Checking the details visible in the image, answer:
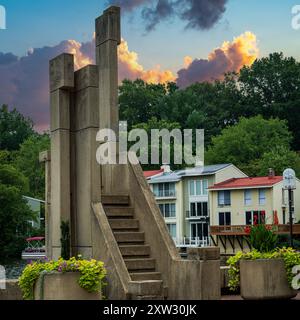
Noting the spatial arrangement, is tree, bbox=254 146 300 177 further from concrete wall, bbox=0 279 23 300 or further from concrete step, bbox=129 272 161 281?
concrete wall, bbox=0 279 23 300

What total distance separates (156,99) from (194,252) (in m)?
92.3

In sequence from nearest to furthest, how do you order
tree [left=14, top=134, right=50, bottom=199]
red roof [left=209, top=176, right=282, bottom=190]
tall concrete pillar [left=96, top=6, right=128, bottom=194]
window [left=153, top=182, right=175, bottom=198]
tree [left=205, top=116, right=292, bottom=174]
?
tall concrete pillar [left=96, top=6, right=128, bottom=194] → red roof [left=209, top=176, right=282, bottom=190] → window [left=153, top=182, right=175, bottom=198] → tree [left=205, top=116, right=292, bottom=174] → tree [left=14, top=134, right=50, bottom=199]

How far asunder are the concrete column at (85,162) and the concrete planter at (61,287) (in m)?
3.01

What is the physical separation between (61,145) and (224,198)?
63.0 metres

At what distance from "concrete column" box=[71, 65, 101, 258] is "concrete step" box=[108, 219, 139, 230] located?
0.63 m

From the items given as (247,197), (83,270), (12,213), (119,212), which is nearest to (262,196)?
(247,197)

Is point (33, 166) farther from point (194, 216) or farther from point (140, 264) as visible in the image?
point (140, 264)

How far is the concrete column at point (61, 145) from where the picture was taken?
16359 millimetres

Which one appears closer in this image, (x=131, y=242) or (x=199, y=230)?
(x=131, y=242)

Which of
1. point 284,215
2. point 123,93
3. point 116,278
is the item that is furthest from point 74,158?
point 123,93

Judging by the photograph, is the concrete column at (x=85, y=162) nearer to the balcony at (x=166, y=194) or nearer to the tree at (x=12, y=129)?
the balcony at (x=166, y=194)

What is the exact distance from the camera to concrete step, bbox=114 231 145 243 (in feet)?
52.2

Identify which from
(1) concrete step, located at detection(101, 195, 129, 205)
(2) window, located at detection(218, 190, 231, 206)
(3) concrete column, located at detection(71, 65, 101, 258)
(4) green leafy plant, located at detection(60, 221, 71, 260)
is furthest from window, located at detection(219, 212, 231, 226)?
(4) green leafy plant, located at detection(60, 221, 71, 260)

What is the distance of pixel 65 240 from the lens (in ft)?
52.9
